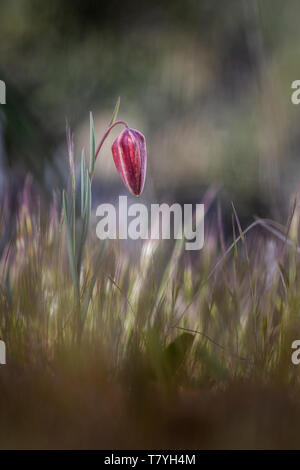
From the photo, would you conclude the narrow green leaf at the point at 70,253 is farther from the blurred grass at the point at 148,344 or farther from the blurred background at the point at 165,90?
the blurred background at the point at 165,90

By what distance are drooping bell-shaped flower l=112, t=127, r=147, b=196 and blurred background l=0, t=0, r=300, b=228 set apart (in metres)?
0.07

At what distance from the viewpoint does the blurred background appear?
2.88ft

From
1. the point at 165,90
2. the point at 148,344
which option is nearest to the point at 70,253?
the point at 148,344

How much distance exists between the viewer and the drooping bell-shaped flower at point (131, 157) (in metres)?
0.71

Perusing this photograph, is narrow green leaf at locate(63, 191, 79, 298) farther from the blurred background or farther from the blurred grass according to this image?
the blurred background

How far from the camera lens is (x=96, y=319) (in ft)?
2.06

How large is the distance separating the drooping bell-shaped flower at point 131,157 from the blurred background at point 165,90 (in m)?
0.07

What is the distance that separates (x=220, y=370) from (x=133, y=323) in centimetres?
11

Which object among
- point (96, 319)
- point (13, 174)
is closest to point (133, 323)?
point (96, 319)

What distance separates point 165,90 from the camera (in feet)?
3.30

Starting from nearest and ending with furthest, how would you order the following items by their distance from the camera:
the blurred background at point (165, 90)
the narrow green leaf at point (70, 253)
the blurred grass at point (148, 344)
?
1. the blurred grass at point (148, 344)
2. the narrow green leaf at point (70, 253)
3. the blurred background at point (165, 90)

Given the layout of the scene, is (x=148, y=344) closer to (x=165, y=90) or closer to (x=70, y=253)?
(x=70, y=253)

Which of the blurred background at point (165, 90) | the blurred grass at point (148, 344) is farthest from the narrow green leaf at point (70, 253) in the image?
the blurred background at point (165, 90)

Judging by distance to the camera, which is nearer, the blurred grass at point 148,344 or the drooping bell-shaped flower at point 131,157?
the blurred grass at point 148,344
